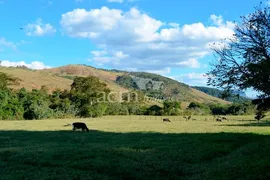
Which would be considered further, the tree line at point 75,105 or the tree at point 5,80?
the tree at point 5,80

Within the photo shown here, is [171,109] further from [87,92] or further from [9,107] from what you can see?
[9,107]

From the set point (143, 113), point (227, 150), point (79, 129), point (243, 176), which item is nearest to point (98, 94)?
point (143, 113)

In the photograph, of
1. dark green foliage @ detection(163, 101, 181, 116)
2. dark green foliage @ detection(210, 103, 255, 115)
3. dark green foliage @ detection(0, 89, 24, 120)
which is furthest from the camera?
dark green foliage @ detection(210, 103, 255, 115)

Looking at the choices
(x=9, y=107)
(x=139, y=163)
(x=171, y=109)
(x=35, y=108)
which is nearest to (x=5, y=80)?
(x=9, y=107)

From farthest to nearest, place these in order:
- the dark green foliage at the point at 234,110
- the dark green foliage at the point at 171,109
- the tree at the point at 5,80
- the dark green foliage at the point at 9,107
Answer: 1. the dark green foliage at the point at 234,110
2. the dark green foliage at the point at 171,109
3. the tree at the point at 5,80
4. the dark green foliage at the point at 9,107

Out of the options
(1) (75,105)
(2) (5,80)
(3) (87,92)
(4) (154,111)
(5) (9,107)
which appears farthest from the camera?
(4) (154,111)

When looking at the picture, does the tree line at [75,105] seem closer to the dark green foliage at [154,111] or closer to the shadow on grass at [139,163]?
the dark green foliage at [154,111]

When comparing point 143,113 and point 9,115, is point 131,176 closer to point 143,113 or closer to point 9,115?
point 9,115

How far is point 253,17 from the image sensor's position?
26.4 meters

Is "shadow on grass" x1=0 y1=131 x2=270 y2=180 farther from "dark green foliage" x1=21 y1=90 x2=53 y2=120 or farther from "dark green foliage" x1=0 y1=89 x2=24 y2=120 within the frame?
"dark green foliage" x1=21 y1=90 x2=53 y2=120

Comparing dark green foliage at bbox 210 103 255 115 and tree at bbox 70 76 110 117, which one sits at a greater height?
tree at bbox 70 76 110 117

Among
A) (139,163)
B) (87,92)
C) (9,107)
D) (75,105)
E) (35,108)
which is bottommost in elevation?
(139,163)

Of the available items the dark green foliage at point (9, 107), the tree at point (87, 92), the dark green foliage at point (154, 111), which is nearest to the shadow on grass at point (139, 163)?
A: the dark green foliage at point (9, 107)

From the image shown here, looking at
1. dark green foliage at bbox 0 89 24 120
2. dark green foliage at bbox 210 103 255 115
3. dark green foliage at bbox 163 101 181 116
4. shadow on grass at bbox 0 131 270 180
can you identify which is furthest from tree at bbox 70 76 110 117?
shadow on grass at bbox 0 131 270 180
